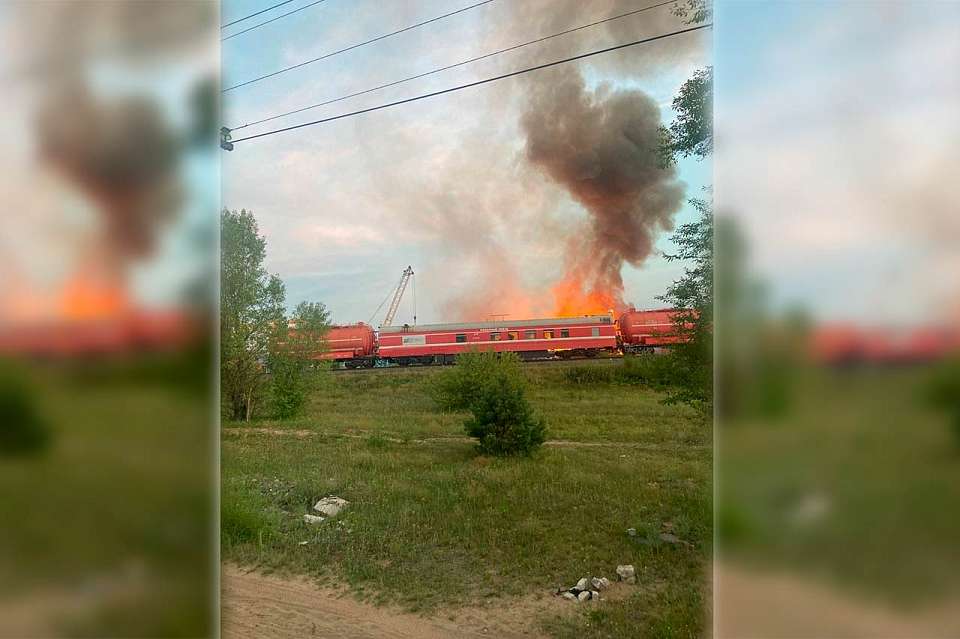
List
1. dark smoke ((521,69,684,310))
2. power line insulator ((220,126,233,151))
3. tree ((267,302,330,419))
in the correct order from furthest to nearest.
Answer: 1. tree ((267,302,330,419))
2. power line insulator ((220,126,233,151))
3. dark smoke ((521,69,684,310))

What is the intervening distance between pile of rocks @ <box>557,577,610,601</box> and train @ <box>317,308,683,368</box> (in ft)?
3.56

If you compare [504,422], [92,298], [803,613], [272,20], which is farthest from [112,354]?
[272,20]

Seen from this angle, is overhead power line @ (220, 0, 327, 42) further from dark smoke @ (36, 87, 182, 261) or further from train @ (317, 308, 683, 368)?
dark smoke @ (36, 87, 182, 261)

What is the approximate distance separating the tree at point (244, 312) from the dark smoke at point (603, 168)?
181 cm

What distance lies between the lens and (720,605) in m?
1.42

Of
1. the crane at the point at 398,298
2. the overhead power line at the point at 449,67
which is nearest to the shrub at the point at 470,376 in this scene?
the crane at the point at 398,298

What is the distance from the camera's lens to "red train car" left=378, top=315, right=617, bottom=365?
112 inches

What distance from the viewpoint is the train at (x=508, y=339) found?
108 inches

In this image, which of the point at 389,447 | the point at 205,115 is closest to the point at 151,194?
the point at 205,115

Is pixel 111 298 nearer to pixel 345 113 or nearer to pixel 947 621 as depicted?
pixel 947 621

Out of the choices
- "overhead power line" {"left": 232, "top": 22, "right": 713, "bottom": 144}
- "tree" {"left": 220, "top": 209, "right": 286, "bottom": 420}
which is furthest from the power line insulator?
"tree" {"left": 220, "top": 209, "right": 286, "bottom": 420}

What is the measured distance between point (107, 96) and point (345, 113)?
203cm

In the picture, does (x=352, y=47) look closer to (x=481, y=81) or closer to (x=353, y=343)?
(x=481, y=81)

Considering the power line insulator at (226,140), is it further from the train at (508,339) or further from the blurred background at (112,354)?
the blurred background at (112,354)
